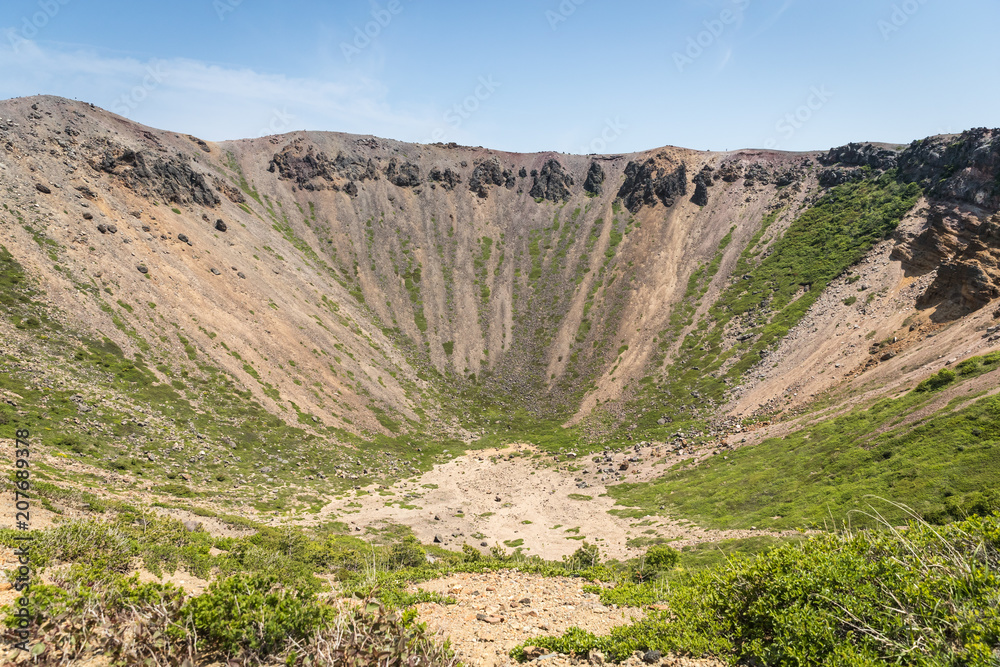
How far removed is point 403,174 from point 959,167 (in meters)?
106

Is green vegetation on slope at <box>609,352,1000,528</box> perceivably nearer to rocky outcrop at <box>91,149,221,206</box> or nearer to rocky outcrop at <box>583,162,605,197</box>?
rocky outcrop at <box>91,149,221,206</box>

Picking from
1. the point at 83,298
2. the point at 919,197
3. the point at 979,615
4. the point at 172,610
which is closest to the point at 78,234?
the point at 83,298

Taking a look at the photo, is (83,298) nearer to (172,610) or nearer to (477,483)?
(477,483)

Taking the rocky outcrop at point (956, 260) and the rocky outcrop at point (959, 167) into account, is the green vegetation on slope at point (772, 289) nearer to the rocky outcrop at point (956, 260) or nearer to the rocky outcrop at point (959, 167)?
the rocky outcrop at point (959, 167)

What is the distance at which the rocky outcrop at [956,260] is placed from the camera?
4538 cm

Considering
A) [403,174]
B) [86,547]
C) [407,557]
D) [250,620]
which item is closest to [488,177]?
[403,174]

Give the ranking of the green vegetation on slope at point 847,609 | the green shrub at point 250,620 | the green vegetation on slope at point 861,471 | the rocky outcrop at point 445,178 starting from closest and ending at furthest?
the green vegetation on slope at point 847,609 → the green shrub at point 250,620 → the green vegetation on slope at point 861,471 → the rocky outcrop at point 445,178

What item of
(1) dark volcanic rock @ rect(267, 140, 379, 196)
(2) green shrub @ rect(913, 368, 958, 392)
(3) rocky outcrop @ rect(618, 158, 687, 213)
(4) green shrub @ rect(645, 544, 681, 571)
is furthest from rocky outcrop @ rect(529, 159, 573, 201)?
(4) green shrub @ rect(645, 544, 681, 571)

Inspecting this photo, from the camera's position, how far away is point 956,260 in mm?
49688

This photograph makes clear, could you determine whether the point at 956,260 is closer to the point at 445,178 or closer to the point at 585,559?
the point at 585,559

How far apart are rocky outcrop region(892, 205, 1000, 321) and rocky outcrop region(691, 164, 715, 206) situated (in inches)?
1718

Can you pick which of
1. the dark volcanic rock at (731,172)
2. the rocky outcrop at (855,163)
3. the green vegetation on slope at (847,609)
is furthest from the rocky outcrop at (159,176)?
the rocky outcrop at (855,163)

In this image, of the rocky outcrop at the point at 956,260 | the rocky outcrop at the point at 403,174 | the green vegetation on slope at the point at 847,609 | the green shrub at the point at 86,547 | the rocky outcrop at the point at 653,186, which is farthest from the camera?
the rocky outcrop at the point at 403,174

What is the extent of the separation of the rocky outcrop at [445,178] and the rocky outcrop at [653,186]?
4248 centimetres
